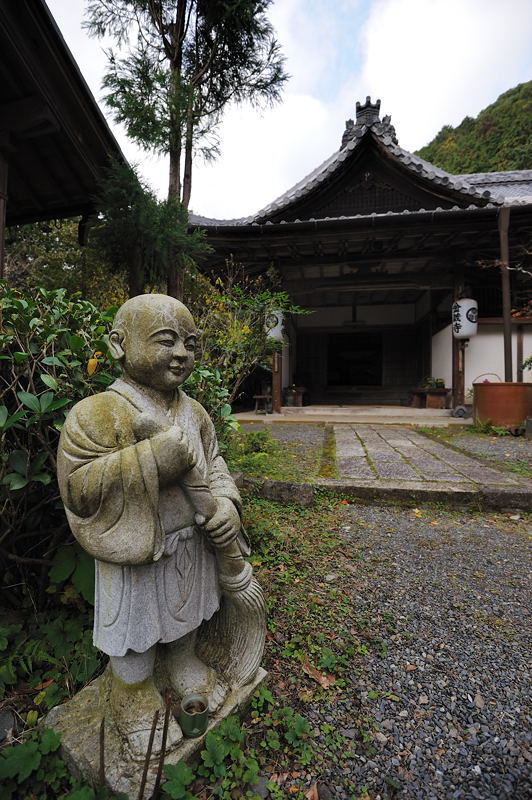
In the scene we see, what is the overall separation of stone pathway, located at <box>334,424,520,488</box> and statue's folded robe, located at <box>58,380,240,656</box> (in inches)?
112

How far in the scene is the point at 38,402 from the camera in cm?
146

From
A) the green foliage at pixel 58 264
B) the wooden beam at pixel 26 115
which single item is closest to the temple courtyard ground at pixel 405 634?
the wooden beam at pixel 26 115

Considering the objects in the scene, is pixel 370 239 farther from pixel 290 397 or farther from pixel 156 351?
pixel 156 351

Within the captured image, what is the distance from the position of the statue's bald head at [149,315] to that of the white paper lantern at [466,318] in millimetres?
8938

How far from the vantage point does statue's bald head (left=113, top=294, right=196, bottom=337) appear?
113cm

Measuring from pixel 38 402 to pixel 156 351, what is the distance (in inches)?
26.6

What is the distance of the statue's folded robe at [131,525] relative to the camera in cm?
101

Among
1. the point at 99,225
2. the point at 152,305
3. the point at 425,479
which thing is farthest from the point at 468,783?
the point at 99,225

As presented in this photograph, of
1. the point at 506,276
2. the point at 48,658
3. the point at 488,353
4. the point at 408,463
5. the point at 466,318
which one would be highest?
the point at 506,276

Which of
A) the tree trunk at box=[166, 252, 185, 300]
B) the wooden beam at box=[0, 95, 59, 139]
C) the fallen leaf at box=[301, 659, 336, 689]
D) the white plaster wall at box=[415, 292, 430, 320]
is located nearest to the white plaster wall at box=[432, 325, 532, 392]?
the white plaster wall at box=[415, 292, 430, 320]

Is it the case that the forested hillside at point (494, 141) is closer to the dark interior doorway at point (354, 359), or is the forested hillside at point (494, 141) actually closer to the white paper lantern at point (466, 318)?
the dark interior doorway at point (354, 359)

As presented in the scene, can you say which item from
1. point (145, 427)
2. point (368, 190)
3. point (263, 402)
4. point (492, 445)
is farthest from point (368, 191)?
point (145, 427)

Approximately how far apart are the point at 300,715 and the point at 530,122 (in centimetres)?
3063

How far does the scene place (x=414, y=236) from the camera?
8.00m
